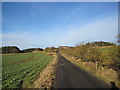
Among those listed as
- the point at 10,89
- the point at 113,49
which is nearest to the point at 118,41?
the point at 113,49

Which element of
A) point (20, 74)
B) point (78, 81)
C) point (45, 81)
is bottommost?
point (20, 74)

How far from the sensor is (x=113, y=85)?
7633 mm

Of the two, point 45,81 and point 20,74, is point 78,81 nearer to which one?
point 45,81

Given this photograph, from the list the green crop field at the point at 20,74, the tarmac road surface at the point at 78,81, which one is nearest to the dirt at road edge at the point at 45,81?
the tarmac road surface at the point at 78,81

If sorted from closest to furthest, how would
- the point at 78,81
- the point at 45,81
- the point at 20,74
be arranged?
the point at 78,81 < the point at 45,81 < the point at 20,74

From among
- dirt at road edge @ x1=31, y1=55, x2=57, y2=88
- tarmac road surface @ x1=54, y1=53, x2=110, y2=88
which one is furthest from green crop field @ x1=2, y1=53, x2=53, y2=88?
tarmac road surface @ x1=54, y1=53, x2=110, y2=88

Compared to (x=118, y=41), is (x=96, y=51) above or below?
below

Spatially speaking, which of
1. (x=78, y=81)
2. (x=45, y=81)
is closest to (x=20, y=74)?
(x=45, y=81)

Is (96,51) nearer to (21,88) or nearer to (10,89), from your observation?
(21,88)

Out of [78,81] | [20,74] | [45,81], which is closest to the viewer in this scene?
[78,81]

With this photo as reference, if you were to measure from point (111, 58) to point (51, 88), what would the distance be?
8433mm

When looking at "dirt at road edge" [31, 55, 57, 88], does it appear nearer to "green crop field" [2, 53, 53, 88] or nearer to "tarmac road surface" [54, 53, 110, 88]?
"tarmac road surface" [54, 53, 110, 88]

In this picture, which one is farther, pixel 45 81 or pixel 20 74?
pixel 20 74

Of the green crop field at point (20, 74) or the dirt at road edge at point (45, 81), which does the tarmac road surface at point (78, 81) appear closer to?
the dirt at road edge at point (45, 81)
